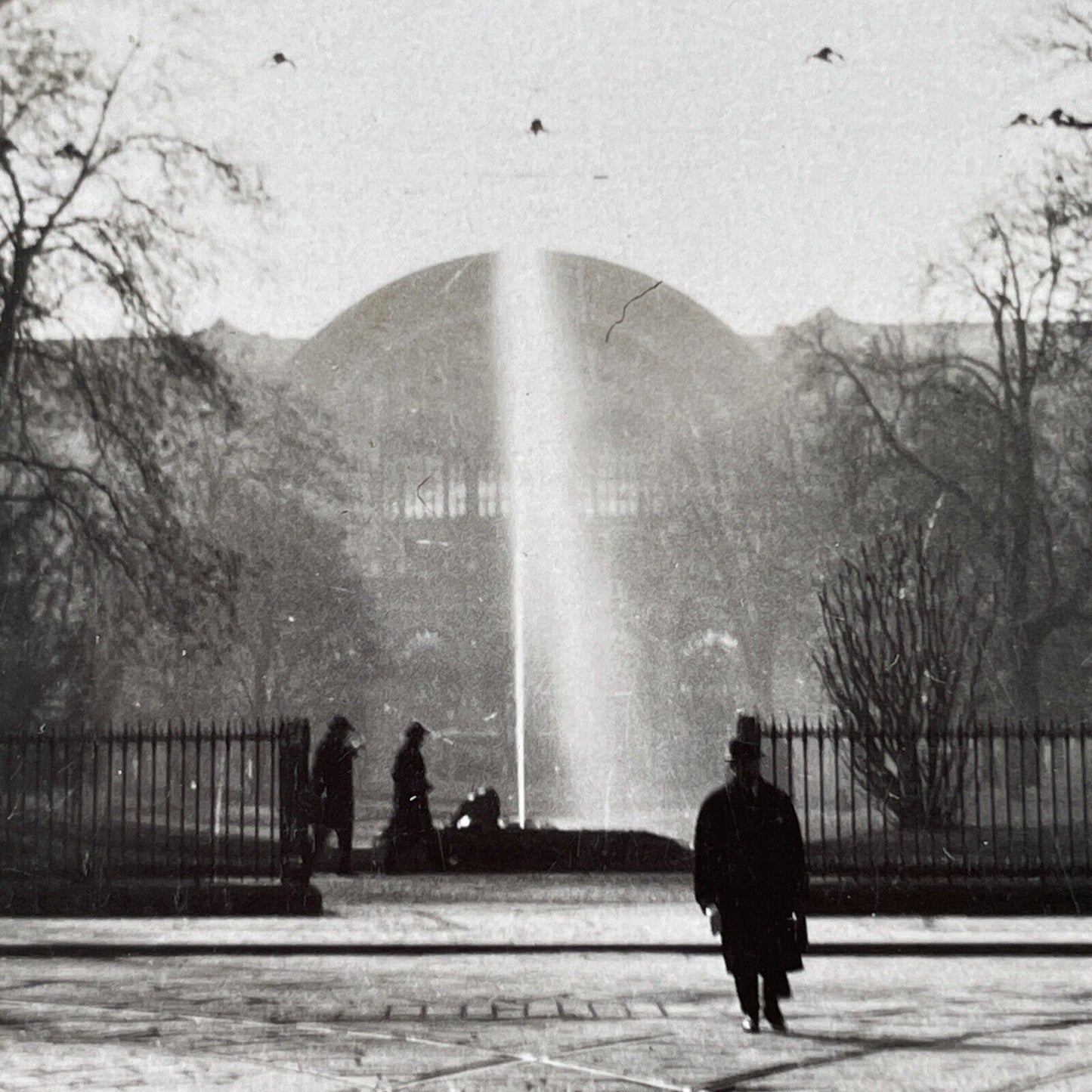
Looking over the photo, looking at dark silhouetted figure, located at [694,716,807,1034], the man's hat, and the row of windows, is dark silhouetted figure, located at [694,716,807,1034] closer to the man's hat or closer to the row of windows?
the man's hat

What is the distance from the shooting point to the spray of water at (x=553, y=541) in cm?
5622

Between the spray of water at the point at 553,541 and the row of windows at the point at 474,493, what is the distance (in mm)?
554

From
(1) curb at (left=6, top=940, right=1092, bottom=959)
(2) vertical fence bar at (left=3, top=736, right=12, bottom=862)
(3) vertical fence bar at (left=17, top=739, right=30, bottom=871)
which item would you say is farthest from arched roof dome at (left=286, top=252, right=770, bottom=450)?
(1) curb at (left=6, top=940, right=1092, bottom=959)

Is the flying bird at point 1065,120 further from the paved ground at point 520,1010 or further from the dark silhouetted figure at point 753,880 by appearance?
the dark silhouetted figure at point 753,880

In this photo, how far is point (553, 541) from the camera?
193 feet

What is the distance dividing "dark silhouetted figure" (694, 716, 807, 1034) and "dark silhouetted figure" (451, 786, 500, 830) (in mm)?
11833

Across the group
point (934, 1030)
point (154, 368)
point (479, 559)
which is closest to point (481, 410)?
point (479, 559)

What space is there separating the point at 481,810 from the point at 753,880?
12.5 m

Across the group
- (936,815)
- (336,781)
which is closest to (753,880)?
(336,781)

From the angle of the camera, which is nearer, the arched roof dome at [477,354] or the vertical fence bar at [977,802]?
the vertical fence bar at [977,802]

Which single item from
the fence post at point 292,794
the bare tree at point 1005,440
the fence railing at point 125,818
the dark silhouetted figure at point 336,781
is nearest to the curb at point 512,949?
the fence railing at point 125,818

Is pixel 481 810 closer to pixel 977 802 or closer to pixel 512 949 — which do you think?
pixel 977 802

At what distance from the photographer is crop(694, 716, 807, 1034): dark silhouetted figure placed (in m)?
9.41

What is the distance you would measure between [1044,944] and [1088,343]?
16662 mm
